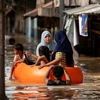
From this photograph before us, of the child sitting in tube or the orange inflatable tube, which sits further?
the child sitting in tube

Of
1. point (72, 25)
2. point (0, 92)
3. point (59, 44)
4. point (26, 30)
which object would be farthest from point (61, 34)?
point (26, 30)

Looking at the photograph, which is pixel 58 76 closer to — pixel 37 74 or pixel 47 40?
pixel 37 74

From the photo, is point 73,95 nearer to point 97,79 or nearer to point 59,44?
point 59,44

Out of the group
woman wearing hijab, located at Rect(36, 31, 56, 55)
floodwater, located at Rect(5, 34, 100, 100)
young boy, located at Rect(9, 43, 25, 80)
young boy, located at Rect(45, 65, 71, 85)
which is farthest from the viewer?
young boy, located at Rect(9, 43, 25, 80)

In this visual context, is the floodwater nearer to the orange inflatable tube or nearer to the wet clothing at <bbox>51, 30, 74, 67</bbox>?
the orange inflatable tube

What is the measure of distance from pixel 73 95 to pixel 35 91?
0.97m

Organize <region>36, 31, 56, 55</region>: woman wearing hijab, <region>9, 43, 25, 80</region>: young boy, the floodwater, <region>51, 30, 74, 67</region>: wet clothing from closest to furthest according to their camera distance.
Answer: the floodwater < <region>51, 30, 74, 67</region>: wet clothing < <region>36, 31, 56, 55</region>: woman wearing hijab < <region>9, 43, 25, 80</region>: young boy

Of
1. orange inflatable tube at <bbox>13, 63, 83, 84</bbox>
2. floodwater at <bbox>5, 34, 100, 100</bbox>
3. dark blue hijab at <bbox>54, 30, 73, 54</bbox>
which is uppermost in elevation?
dark blue hijab at <bbox>54, 30, 73, 54</bbox>

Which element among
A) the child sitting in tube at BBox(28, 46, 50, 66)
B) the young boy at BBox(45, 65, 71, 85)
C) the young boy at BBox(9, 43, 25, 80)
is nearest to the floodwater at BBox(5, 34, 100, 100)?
the young boy at BBox(45, 65, 71, 85)

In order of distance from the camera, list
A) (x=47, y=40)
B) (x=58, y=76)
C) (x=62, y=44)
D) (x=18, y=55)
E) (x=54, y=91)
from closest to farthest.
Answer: (x=54, y=91) < (x=58, y=76) < (x=62, y=44) < (x=47, y=40) < (x=18, y=55)

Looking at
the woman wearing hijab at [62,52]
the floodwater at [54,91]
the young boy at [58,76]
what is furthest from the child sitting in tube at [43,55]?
the floodwater at [54,91]

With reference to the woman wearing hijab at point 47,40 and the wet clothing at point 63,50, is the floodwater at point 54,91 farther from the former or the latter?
the woman wearing hijab at point 47,40

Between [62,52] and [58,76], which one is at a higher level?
[62,52]

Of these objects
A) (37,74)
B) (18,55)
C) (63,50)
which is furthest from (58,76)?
(18,55)
